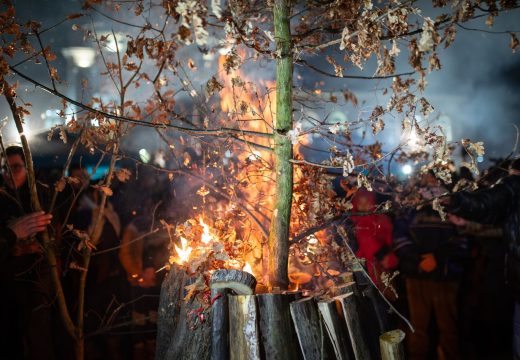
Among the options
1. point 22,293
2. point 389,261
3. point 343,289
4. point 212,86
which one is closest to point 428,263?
point 389,261

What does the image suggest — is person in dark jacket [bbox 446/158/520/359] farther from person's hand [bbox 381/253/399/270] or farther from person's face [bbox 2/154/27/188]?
person's face [bbox 2/154/27/188]

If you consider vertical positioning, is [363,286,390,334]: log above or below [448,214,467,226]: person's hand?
below

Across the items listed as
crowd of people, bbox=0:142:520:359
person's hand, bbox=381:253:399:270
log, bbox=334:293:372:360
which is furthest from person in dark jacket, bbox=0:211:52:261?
person's hand, bbox=381:253:399:270

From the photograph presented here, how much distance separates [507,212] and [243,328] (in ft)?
14.6

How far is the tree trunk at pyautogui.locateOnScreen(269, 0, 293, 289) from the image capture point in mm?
4113

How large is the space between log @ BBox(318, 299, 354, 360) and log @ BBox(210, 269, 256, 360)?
73 centimetres

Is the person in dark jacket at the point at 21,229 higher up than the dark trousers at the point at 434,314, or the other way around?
the person in dark jacket at the point at 21,229

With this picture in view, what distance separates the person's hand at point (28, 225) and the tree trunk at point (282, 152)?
2874mm

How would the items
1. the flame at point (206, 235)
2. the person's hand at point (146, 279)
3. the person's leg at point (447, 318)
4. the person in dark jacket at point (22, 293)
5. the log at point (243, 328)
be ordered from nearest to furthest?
the log at point (243, 328), the flame at point (206, 235), the person in dark jacket at point (22, 293), the person's leg at point (447, 318), the person's hand at point (146, 279)

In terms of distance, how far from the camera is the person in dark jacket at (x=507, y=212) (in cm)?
535

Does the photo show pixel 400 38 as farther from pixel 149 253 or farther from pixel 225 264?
pixel 149 253

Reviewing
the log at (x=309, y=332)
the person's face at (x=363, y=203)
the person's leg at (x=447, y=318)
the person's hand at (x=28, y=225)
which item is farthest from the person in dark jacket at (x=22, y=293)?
the person's leg at (x=447, y=318)

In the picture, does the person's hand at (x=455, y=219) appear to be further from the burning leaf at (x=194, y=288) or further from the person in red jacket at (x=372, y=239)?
the burning leaf at (x=194, y=288)

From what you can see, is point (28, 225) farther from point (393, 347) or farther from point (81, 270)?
point (393, 347)
